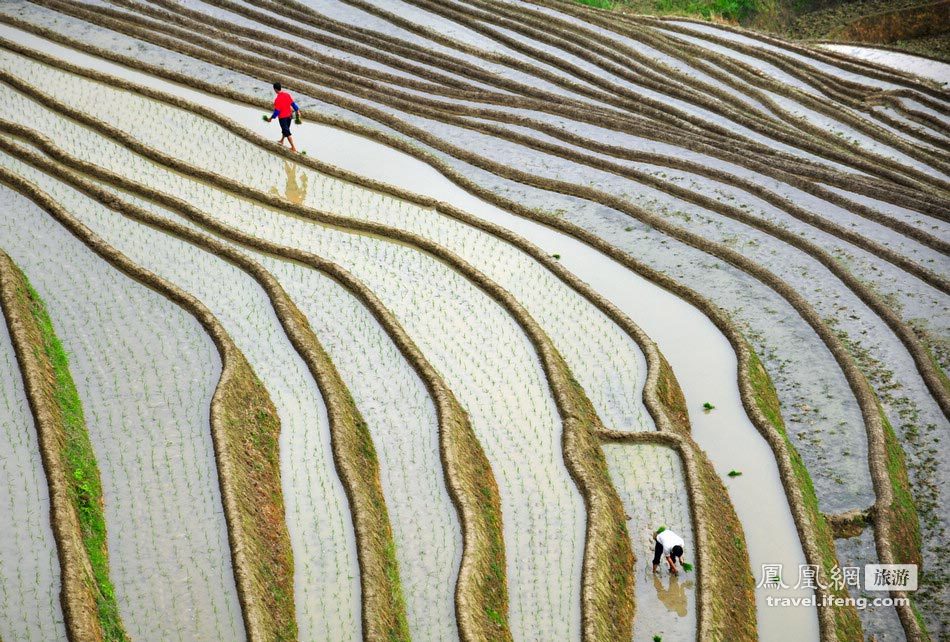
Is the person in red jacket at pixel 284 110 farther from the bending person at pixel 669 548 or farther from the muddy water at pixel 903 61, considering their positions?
the muddy water at pixel 903 61

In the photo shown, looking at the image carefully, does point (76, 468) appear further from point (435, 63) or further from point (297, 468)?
point (435, 63)

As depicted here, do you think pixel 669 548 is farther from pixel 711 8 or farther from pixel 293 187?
pixel 711 8

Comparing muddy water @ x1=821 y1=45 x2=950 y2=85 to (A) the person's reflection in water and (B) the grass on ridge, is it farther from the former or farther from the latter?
(A) the person's reflection in water

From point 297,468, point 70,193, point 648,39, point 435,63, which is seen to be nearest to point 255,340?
point 297,468

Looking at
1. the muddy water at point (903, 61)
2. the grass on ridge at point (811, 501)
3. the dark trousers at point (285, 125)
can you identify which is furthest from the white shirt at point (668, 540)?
the muddy water at point (903, 61)

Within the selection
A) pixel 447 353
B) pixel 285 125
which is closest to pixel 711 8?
pixel 285 125
